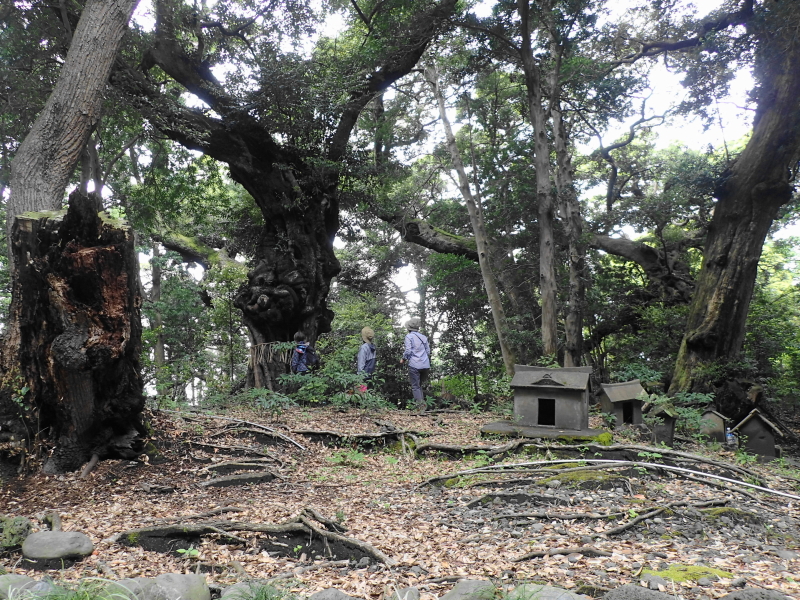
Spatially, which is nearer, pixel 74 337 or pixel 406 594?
pixel 406 594

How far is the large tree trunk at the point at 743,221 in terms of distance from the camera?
9859mm

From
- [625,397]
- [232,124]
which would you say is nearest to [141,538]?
[625,397]

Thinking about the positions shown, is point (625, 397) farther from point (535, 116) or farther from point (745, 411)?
point (535, 116)

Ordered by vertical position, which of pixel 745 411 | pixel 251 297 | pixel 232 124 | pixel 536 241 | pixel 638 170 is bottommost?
pixel 745 411

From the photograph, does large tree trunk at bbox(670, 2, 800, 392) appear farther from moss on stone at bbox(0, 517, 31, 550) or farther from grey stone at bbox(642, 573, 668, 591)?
moss on stone at bbox(0, 517, 31, 550)

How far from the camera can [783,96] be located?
32.4 ft

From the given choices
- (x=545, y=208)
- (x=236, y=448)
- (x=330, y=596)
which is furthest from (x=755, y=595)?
(x=545, y=208)

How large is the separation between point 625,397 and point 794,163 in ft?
21.5

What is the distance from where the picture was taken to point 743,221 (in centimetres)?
1047

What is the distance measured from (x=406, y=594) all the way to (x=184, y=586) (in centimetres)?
121

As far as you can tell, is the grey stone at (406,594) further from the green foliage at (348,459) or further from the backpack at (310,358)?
the backpack at (310,358)

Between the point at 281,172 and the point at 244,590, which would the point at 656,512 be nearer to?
the point at 244,590

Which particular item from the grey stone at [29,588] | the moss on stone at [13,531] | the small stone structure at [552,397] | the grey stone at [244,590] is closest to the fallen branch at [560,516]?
the grey stone at [244,590]

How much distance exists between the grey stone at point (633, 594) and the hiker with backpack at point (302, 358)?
8.55m
